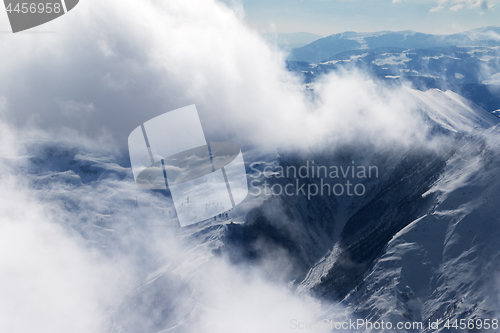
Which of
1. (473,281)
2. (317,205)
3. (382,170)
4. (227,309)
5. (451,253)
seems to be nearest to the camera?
(473,281)

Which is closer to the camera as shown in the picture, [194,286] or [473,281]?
[473,281]

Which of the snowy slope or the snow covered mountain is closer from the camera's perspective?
the snowy slope

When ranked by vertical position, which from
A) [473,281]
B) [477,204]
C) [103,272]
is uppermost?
[477,204]

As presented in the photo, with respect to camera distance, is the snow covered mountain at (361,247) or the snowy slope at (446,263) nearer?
the snowy slope at (446,263)

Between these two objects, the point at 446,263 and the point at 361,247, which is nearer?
Result: the point at 446,263

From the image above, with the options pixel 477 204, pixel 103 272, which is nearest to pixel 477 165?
pixel 477 204

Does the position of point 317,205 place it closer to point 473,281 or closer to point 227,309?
point 227,309

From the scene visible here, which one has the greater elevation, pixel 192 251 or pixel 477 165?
pixel 477 165

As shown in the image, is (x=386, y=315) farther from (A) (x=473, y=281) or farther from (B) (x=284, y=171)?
(B) (x=284, y=171)

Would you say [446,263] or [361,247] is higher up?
[446,263]

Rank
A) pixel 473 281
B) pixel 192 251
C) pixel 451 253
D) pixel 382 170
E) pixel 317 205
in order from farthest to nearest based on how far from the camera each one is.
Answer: pixel 382 170, pixel 317 205, pixel 192 251, pixel 451 253, pixel 473 281
